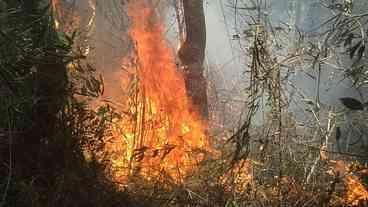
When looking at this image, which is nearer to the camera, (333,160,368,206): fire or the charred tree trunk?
(333,160,368,206): fire

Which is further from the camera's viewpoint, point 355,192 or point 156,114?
point 156,114

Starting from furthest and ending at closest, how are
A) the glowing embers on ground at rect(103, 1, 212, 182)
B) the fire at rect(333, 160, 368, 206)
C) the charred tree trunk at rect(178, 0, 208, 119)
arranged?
1. the charred tree trunk at rect(178, 0, 208, 119)
2. the glowing embers on ground at rect(103, 1, 212, 182)
3. the fire at rect(333, 160, 368, 206)

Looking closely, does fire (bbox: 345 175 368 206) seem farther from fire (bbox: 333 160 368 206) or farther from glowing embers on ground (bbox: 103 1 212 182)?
glowing embers on ground (bbox: 103 1 212 182)

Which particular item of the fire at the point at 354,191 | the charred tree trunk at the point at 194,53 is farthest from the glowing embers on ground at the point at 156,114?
the fire at the point at 354,191

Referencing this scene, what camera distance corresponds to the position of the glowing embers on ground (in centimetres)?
600

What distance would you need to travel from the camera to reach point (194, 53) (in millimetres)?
8367

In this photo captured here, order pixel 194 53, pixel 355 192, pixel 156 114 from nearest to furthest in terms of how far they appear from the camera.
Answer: pixel 355 192, pixel 156 114, pixel 194 53

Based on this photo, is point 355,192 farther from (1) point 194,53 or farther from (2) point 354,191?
(1) point 194,53

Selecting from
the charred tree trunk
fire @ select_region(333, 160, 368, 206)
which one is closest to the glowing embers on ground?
the charred tree trunk

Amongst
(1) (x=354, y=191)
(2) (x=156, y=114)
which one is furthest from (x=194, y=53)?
(1) (x=354, y=191)

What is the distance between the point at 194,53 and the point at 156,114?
71.4 inches

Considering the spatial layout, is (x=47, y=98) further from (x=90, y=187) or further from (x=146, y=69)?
(x=146, y=69)

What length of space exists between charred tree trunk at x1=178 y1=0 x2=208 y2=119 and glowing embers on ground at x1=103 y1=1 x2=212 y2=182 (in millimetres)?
183

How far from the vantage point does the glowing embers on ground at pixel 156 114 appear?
6.00 meters
